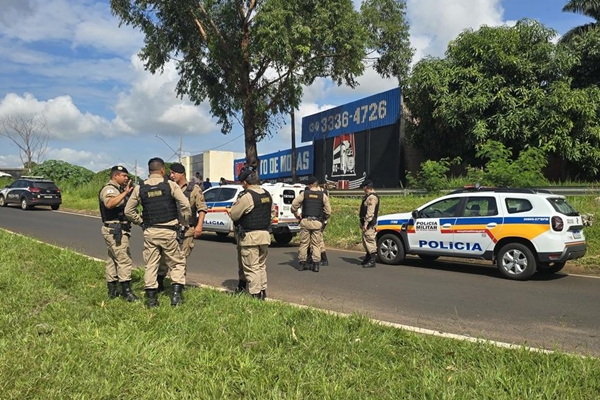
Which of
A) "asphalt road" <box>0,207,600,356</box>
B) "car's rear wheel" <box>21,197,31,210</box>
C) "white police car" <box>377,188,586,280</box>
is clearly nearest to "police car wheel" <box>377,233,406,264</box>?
"white police car" <box>377,188,586,280</box>

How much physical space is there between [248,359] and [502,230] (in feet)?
21.0

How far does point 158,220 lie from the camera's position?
573 centimetres

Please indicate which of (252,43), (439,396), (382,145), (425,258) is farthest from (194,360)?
(382,145)

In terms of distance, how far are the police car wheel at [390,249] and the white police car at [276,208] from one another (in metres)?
3.29

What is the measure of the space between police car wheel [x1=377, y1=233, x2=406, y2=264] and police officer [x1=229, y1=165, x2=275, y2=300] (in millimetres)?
4759

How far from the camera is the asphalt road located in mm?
5453

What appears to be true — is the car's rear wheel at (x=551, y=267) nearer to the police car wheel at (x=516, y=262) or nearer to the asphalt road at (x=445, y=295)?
the asphalt road at (x=445, y=295)

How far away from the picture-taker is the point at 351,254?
1209 centimetres

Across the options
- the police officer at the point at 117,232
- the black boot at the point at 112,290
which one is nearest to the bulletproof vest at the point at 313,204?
the police officer at the point at 117,232

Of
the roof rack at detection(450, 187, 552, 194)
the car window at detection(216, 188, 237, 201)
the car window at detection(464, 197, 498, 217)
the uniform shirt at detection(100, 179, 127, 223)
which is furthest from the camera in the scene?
the car window at detection(216, 188, 237, 201)

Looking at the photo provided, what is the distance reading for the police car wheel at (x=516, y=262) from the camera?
860 centimetres

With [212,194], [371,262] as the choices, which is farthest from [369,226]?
[212,194]

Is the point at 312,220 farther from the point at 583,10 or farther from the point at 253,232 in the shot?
the point at 583,10

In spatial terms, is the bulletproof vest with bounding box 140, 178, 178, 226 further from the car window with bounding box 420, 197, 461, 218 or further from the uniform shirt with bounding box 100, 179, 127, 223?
the car window with bounding box 420, 197, 461, 218
